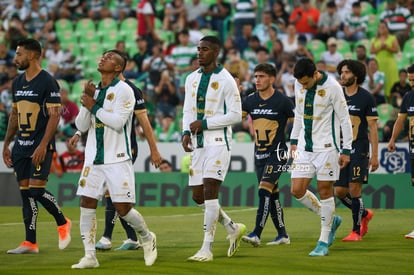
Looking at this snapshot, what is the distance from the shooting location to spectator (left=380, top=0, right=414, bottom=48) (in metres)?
26.1

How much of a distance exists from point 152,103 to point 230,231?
1363cm

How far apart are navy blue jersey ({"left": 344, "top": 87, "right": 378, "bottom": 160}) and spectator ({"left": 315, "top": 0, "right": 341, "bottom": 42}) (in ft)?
39.8

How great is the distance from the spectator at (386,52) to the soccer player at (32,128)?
13594 millimetres

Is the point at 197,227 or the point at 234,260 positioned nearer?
the point at 234,260

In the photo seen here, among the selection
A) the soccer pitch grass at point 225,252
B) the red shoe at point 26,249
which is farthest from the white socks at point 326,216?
the red shoe at point 26,249

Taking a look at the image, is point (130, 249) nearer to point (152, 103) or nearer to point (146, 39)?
point (152, 103)

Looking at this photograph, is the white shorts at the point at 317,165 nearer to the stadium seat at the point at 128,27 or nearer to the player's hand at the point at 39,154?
the player's hand at the point at 39,154

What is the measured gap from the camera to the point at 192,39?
91.0ft

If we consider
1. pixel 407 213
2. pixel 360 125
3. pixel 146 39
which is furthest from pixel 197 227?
pixel 146 39

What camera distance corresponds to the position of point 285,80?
2492 cm

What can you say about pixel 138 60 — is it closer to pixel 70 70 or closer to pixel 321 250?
pixel 70 70

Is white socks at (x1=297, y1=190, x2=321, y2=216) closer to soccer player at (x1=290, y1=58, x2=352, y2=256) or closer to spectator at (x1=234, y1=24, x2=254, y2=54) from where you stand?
soccer player at (x1=290, y1=58, x2=352, y2=256)

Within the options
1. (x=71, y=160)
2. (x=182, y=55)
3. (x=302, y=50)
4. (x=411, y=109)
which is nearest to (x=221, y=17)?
(x=182, y=55)

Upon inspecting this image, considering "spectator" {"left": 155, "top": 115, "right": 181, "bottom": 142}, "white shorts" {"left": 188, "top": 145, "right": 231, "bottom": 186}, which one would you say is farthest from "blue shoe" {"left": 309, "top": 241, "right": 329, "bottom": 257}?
"spectator" {"left": 155, "top": 115, "right": 181, "bottom": 142}
